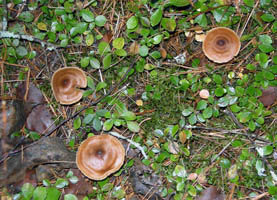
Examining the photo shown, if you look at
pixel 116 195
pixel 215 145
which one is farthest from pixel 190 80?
pixel 116 195

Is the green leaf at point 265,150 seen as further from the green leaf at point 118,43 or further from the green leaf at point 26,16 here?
the green leaf at point 26,16

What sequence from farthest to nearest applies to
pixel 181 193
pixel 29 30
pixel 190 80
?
pixel 29 30, pixel 190 80, pixel 181 193


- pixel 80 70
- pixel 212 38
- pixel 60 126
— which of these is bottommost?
pixel 60 126

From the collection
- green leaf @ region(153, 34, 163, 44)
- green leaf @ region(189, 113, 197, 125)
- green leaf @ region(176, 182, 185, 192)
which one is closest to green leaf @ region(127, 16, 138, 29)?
green leaf @ region(153, 34, 163, 44)

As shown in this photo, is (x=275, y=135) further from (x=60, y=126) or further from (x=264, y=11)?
(x=60, y=126)

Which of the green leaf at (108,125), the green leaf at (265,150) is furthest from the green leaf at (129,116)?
the green leaf at (265,150)

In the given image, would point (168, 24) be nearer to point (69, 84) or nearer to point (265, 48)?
point (265, 48)

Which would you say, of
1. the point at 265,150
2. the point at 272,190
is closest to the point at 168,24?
the point at 265,150
